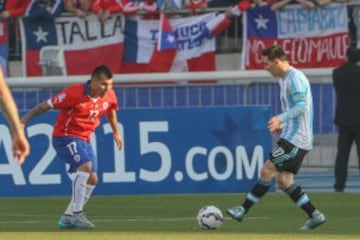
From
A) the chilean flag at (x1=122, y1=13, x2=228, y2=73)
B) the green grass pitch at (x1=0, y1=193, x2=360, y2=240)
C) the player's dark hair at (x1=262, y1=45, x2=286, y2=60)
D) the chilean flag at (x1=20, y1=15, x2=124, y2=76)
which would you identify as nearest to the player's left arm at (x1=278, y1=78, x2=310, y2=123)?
the player's dark hair at (x1=262, y1=45, x2=286, y2=60)

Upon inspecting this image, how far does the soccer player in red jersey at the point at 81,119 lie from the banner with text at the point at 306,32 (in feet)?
28.7

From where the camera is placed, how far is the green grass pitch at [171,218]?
13617mm

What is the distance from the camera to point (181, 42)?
24688 millimetres

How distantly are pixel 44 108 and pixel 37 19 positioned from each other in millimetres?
9543

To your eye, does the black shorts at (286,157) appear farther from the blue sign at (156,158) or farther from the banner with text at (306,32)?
the banner with text at (306,32)

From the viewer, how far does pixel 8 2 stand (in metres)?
24.9

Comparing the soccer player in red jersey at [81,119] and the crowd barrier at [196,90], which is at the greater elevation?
the soccer player in red jersey at [81,119]

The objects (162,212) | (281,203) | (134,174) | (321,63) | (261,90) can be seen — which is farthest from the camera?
(321,63)

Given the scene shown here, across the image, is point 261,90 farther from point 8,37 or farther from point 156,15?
point 8,37

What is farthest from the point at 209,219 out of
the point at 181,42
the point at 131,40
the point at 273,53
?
the point at 131,40

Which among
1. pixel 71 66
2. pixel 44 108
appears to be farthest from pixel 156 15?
pixel 44 108

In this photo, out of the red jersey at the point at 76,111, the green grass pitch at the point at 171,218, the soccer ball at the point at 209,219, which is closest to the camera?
the green grass pitch at the point at 171,218

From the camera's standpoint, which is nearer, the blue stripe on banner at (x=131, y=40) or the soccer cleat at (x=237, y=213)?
the soccer cleat at (x=237, y=213)

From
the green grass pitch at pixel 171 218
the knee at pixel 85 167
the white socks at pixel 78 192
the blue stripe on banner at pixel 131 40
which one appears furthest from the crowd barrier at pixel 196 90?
the white socks at pixel 78 192
